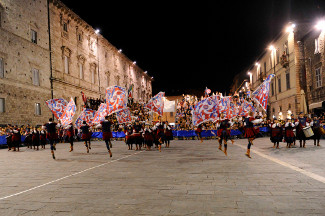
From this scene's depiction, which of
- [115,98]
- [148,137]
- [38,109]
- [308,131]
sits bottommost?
[148,137]

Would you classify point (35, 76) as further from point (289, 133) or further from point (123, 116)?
point (289, 133)

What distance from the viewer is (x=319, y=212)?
4621mm

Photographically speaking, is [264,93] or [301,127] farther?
[301,127]

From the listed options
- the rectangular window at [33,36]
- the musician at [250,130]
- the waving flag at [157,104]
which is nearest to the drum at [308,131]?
the musician at [250,130]

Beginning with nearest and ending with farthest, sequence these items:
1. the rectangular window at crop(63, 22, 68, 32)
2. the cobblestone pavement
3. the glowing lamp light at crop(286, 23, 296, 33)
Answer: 1. the cobblestone pavement
2. the glowing lamp light at crop(286, 23, 296, 33)
3. the rectangular window at crop(63, 22, 68, 32)

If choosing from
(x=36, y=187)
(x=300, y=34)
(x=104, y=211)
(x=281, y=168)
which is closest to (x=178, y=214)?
(x=104, y=211)

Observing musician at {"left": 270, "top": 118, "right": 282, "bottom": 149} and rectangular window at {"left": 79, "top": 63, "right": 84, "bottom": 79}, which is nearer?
musician at {"left": 270, "top": 118, "right": 282, "bottom": 149}

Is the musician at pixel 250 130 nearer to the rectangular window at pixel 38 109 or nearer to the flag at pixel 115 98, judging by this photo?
the flag at pixel 115 98

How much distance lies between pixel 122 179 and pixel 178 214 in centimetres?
357

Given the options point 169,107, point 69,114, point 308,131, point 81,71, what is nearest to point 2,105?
point 69,114

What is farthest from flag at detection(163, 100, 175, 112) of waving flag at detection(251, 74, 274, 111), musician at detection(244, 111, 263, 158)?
musician at detection(244, 111, 263, 158)

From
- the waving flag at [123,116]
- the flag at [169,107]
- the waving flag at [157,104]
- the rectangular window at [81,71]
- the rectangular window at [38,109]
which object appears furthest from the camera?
the rectangular window at [81,71]

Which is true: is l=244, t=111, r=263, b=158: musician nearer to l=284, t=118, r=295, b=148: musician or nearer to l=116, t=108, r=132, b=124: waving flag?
l=284, t=118, r=295, b=148: musician

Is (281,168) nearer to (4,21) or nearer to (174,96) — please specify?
(4,21)
